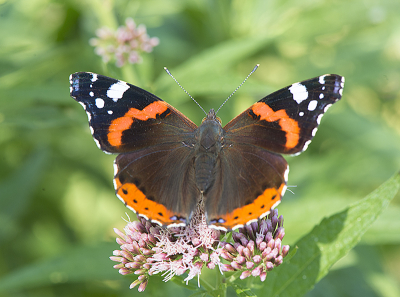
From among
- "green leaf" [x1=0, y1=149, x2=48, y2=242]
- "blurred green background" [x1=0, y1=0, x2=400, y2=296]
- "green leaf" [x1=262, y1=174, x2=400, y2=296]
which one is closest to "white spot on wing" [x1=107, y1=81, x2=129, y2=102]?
"blurred green background" [x1=0, y1=0, x2=400, y2=296]

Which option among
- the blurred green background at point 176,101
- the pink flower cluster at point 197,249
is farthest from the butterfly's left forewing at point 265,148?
the blurred green background at point 176,101

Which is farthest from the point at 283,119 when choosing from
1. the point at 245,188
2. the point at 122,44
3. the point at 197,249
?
the point at 122,44

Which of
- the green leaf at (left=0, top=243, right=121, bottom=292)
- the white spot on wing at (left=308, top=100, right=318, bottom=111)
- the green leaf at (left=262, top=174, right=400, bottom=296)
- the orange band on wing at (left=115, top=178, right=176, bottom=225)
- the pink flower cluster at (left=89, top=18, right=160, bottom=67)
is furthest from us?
the pink flower cluster at (left=89, top=18, right=160, bottom=67)

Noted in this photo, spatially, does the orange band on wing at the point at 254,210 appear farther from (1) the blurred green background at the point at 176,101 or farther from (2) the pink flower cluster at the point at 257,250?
(1) the blurred green background at the point at 176,101

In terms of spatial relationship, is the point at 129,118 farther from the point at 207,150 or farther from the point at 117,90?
the point at 207,150

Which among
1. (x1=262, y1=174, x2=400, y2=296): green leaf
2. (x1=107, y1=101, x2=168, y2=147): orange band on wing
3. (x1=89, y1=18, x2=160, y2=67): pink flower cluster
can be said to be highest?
(x1=89, y1=18, x2=160, y2=67): pink flower cluster

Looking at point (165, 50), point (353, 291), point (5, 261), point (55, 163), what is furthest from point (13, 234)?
point (353, 291)

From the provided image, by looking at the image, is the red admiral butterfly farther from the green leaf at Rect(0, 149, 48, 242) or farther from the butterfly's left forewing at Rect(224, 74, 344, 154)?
the green leaf at Rect(0, 149, 48, 242)
